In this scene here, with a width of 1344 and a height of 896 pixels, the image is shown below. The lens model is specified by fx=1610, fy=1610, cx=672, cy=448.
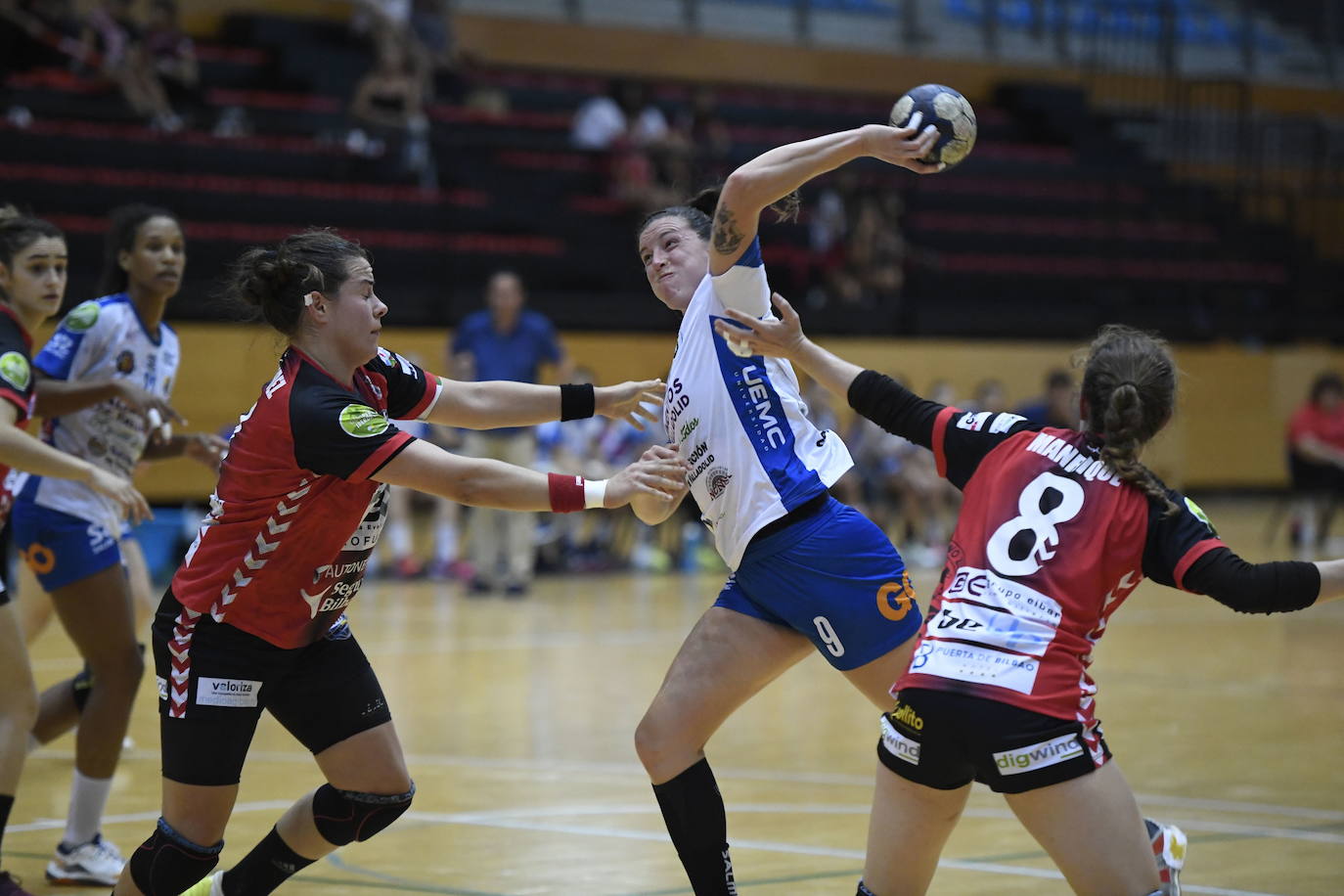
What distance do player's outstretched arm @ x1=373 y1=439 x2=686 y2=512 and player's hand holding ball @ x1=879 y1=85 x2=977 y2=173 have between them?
100 centimetres

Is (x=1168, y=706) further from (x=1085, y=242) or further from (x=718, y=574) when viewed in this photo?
(x=1085, y=242)

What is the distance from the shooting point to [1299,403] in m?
21.0

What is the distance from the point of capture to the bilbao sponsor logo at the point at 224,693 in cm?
386

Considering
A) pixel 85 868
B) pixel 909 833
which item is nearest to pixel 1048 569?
pixel 909 833

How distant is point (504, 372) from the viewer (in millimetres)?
12250

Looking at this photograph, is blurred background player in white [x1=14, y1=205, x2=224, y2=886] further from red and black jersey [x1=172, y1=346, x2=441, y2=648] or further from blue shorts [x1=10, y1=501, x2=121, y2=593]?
red and black jersey [x1=172, y1=346, x2=441, y2=648]

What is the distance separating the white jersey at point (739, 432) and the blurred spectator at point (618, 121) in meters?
13.6

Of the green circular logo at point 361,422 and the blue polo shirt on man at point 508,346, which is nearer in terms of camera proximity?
the green circular logo at point 361,422

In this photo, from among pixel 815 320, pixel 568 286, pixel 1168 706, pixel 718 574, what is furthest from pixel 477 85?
pixel 1168 706

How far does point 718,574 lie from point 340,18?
8796 millimetres

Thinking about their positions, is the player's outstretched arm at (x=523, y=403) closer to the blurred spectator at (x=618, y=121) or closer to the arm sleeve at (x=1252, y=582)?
the arm sleeve at (x=1252, y=582)

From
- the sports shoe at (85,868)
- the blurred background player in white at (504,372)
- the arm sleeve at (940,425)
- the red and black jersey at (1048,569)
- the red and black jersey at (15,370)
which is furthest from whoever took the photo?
the blurred background player in white at (504,372)

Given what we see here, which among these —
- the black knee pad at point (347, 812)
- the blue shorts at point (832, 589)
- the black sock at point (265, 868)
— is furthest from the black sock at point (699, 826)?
the black sock at point (265, 868)

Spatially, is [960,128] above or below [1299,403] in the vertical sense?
above
